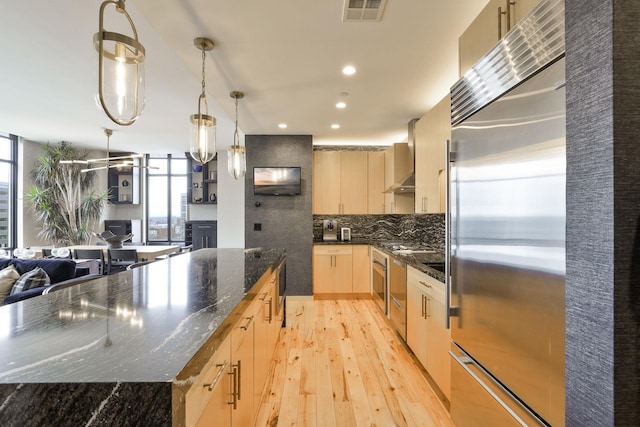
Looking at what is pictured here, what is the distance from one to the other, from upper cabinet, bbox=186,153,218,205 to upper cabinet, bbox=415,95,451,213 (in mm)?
5544

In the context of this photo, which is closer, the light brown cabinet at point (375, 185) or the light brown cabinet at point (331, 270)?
the light brown cabinet at point (331, 270)

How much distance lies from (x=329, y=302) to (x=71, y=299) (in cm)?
392

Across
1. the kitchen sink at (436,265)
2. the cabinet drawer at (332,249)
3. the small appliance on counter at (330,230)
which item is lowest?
the cabinet drawer at (332,249)

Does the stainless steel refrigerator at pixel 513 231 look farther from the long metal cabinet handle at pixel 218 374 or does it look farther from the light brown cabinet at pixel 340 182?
the light brown cabinet at pixel 340 182

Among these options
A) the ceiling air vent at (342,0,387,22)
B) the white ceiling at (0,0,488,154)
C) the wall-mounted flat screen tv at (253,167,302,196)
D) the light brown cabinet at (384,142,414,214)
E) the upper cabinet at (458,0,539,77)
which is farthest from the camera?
the wall-mounted flat screen tv at (253,167,302,196)

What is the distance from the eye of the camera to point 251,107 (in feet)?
12.4

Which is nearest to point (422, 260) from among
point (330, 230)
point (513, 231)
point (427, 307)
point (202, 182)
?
point (427, 307)

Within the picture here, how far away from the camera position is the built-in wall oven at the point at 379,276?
3.84 m

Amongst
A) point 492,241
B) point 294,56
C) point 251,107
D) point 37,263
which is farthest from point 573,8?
point 37,263

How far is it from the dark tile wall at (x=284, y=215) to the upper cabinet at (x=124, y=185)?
4.49m

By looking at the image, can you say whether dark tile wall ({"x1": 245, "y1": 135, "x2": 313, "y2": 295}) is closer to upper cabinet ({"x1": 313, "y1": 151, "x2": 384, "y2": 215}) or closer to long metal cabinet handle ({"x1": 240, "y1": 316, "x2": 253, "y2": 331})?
upper cabinet ({"x1": 313, "y1": 151, "x2": 384, "y2": 215})

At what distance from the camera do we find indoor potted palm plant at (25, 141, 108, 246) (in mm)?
6070

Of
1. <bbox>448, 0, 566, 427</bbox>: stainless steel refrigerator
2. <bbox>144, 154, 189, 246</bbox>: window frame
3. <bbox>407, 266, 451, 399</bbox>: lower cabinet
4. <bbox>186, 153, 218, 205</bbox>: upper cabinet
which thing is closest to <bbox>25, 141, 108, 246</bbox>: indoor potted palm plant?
<bbox>144, 154, 189, 246</bbox>: window frame

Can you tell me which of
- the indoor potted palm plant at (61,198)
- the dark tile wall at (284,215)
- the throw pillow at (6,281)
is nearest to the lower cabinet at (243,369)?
the throw pillow at (6,281)
